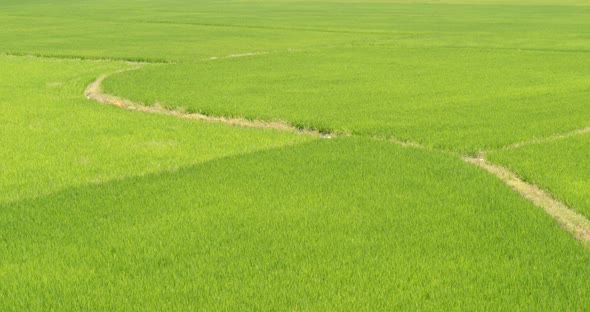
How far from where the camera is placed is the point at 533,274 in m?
5.79

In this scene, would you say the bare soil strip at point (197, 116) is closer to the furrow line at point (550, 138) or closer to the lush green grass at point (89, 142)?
the lush green grass at point (89, 142)

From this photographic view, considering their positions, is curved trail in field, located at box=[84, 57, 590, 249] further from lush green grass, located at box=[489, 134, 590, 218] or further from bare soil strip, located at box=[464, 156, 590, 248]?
lush green grass, located at box=[489, 134, 590, 218]

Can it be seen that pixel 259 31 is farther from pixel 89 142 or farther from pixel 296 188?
pixel 296 188

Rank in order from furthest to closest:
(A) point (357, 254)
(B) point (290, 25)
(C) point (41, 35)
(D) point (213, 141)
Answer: (B) point (290, 25) < (C) point (41, 35) < (D) point (213, 141) < (A) point (357, 254)

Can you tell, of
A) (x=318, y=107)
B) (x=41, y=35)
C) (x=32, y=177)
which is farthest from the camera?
(x=41, y=35)

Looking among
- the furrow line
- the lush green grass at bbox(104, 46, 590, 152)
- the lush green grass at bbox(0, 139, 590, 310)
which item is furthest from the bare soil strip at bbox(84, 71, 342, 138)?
the lush green grass at bbox(0, 139, 590, 310)

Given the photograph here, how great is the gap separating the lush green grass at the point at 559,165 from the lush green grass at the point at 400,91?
0.60 m

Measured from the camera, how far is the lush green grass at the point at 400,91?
1143 centimetres

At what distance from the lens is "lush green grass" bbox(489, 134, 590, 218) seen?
7.84 metres

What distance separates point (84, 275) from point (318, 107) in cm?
799

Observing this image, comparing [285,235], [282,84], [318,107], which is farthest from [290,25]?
[285,235]

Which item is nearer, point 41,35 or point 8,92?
point 8,92

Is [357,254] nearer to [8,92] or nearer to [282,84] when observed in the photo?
[282,84]

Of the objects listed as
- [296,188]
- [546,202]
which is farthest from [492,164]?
[296,188]
